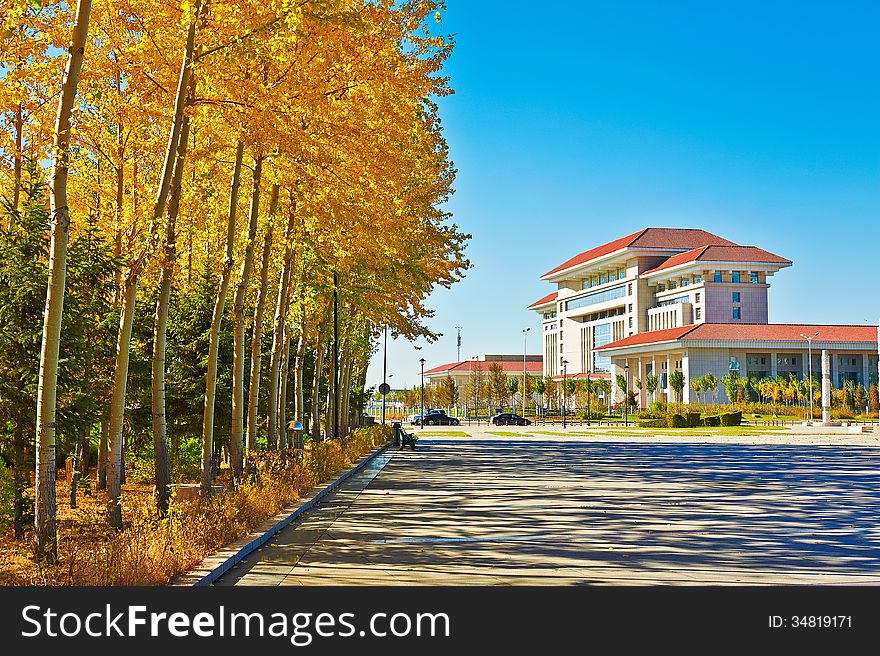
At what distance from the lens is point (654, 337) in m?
115

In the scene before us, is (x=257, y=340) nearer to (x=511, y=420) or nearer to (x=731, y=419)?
(x=731, y=419)

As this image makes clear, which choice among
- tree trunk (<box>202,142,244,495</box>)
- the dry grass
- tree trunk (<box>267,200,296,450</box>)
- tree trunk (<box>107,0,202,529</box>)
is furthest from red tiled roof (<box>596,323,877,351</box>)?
tree trunk (<box>107,0,202,529</box>)

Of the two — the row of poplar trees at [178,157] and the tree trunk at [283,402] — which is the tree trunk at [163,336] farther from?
the tree trunk at [283,402]

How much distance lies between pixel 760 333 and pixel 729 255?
10211mm

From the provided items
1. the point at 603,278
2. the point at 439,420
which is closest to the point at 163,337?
the point at 439,420

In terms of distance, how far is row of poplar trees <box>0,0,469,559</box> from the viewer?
12234 mm

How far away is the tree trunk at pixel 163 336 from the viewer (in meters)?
14.6

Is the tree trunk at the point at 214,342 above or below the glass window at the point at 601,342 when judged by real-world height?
below

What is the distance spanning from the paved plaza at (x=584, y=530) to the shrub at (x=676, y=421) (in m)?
52.0

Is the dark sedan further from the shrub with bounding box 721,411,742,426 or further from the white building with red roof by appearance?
the shrub with bounding box 721,411,742,426

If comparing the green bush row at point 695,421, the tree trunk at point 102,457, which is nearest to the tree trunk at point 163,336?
the tree trunk at point 102,457

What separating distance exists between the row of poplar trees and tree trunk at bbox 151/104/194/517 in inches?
1.3

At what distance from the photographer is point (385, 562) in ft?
40.7

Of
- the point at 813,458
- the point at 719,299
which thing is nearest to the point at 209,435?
the point at 813,458
